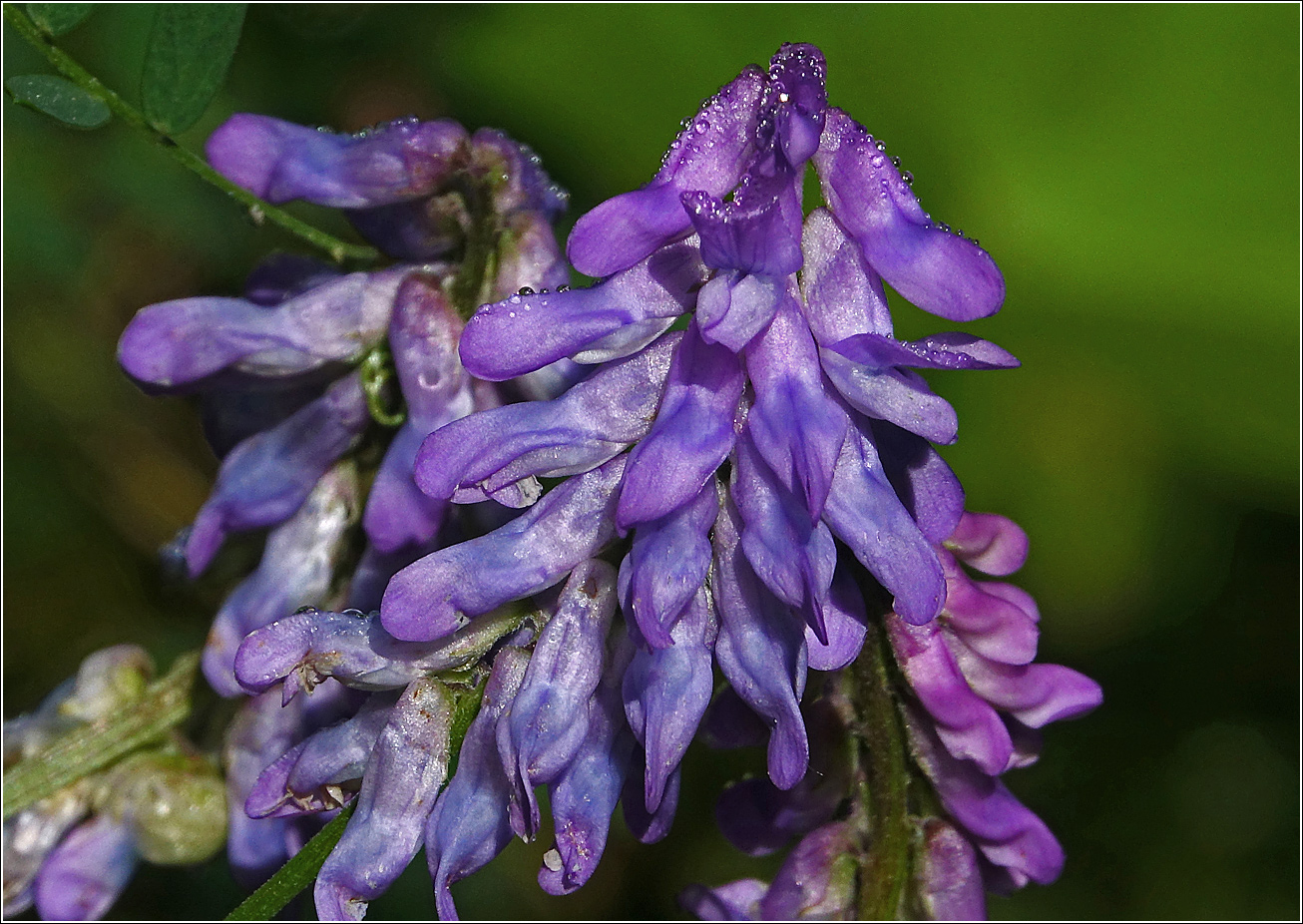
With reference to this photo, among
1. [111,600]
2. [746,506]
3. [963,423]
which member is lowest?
[111,600]

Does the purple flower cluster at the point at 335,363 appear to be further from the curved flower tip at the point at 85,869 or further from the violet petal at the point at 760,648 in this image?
the violet petal at the point at 760,648

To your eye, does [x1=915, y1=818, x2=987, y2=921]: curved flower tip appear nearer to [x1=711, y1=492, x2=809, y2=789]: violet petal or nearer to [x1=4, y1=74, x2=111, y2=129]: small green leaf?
[x1=711, y1=492, x2=809, y2=789]: violet petal

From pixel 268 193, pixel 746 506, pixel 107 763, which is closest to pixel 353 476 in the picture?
pixel 268 193

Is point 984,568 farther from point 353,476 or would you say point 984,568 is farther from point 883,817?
point 353,476

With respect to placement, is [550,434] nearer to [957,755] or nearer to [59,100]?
[957,755]

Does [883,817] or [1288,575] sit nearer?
[883,817]

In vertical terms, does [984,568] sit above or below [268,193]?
below

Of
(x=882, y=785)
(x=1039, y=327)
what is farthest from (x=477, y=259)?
(x=1039, y=327)
